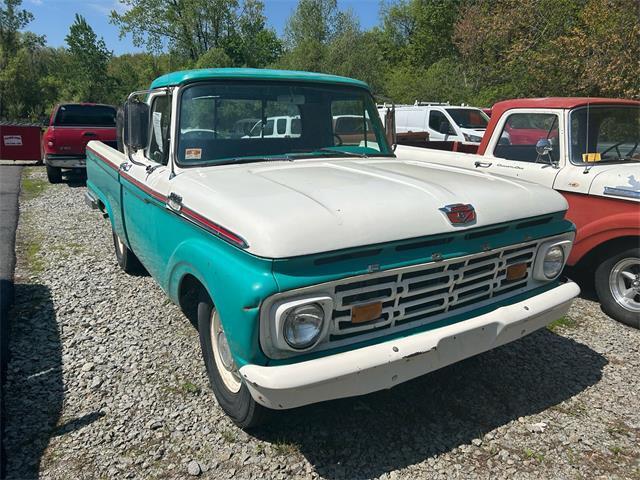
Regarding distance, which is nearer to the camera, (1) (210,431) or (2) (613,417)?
(1) (210,431)

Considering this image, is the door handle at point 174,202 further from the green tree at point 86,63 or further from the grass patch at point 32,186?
the green tree at point 86,63

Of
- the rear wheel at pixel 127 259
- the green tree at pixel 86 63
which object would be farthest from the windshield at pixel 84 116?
the green tree at pixel 86 63

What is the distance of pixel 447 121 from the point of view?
1340 centimetres

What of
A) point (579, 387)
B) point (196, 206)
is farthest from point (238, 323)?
point (579, 387)

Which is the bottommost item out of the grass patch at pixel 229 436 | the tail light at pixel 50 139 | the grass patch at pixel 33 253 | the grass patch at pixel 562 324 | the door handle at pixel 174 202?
the grass patch at pixel 33 253

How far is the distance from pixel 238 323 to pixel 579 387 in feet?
8.57

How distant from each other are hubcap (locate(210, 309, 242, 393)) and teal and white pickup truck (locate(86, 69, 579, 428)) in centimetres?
1

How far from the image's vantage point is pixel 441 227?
102 inches

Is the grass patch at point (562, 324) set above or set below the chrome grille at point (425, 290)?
below

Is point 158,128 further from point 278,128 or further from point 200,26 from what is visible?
point 200,26

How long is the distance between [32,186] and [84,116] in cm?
202

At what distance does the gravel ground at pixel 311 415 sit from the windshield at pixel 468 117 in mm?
9795

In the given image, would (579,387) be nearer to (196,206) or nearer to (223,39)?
(196,206)

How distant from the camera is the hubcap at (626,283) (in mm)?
4508
